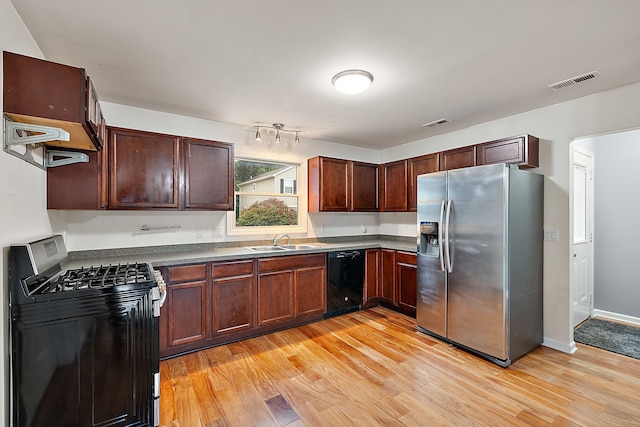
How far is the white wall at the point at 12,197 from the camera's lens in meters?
1.46

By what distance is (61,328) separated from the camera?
5.23ft

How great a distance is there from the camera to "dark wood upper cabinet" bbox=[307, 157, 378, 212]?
4.07 m

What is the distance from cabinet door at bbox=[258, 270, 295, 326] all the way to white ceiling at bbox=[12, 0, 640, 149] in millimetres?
1847

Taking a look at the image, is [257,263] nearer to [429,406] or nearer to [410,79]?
[429,406]

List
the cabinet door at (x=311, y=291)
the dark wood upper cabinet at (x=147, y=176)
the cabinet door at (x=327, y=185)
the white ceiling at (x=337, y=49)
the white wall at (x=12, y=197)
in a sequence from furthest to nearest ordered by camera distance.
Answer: the cabinet door at (x=327, y=185) < the cabinet door at (x=311, y=291) < the dark wood upper cabinet at (x=147, y=176) < the white ceiling at (x=337, y=49) < the white wall at (x=12, y=197)

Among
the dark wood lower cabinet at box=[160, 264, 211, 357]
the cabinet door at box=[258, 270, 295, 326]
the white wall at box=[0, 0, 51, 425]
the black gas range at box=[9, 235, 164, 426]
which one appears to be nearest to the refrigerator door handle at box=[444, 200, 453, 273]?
the cabinet door at box=[258, 270, 295, 326]

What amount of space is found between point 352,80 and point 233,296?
235 cm

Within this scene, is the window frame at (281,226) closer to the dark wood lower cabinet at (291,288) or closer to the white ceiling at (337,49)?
the dark wood lower cabinet at (291,288)

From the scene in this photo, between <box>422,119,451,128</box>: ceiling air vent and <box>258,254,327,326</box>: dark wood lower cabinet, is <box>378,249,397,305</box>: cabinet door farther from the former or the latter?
<box>422,119,451,128</box>: ceiling air vent

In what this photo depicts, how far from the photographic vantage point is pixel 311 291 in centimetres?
359

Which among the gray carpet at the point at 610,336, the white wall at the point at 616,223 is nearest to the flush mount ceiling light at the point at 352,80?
the white wall at the point at 616,223

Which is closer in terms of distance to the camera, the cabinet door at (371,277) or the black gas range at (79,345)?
the black gas range at (79,345)

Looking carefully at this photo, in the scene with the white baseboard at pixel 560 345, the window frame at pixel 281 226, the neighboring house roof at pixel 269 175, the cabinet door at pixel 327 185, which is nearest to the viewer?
the white baseboard at pixel 560 345

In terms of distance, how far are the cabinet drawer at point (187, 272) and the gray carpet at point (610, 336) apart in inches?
154
